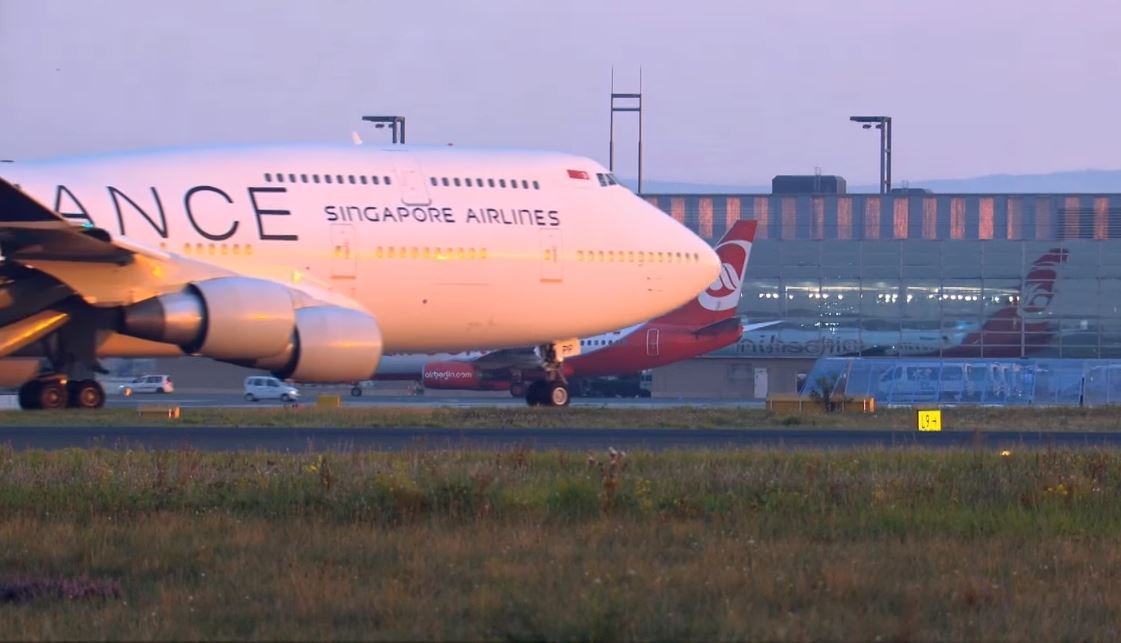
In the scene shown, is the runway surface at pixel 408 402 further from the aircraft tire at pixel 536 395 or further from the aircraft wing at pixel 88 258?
the aircraft wing at pixel 88 258

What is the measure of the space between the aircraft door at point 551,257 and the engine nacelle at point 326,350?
443 centimetres

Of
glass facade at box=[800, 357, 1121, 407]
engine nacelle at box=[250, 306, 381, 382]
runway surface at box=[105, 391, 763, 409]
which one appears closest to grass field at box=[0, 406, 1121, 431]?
engine nacelle at box=[250, 306, 381, 382]

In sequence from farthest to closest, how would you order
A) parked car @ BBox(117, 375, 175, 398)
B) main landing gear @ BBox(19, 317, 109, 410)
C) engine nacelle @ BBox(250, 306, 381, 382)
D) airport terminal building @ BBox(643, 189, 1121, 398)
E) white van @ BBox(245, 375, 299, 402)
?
airport terminal building @ BBox(643, 189, 1121, 398), parked car @ BBox(117, 375, 175, 398), white van @ BBox(245, 375, 299, 402), main landing gear @ BBox(19, 317, 109, 410), engine nacelle @ BBox(250, 306, 381, 382)

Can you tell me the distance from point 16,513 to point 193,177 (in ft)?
44.2

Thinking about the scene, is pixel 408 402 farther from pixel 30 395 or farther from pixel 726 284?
pixel 30 395

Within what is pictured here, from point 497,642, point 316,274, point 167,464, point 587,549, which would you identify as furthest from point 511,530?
point 316,274

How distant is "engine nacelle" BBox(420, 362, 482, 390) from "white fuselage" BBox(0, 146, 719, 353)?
28527 millimetres

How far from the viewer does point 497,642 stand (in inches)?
256

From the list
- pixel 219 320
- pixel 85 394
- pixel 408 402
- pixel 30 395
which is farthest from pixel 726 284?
pixel 30 395

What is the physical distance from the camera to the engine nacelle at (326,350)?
2186 centimetres

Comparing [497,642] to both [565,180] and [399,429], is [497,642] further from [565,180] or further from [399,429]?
[565,180]

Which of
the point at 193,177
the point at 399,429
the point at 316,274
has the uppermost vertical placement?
the point at 193,177

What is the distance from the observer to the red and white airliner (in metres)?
40.6

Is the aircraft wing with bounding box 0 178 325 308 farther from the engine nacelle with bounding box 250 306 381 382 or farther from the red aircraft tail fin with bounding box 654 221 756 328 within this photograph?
the red aircraft tail fin with bounding box 654 221 756 328
